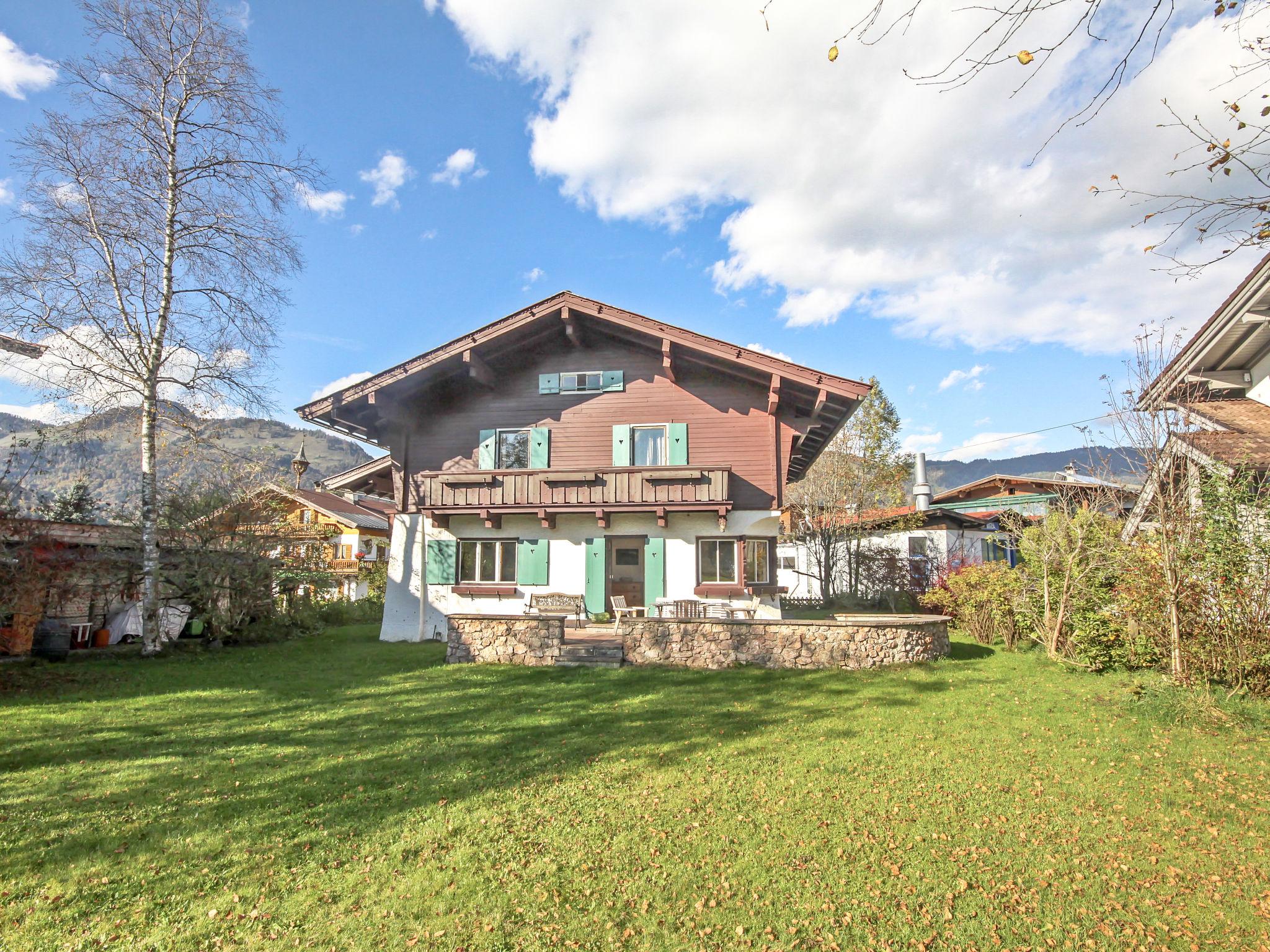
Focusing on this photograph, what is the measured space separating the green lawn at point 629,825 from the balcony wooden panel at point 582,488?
653 cm

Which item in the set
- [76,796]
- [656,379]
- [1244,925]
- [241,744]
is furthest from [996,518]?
[76,796]

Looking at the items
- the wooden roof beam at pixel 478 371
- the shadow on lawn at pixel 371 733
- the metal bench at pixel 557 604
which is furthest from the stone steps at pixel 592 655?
the wooden roof beam at pixel 478 371

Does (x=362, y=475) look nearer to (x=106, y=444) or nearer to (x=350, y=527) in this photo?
(x=106, y=444)

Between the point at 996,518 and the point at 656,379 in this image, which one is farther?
the point at 996,518

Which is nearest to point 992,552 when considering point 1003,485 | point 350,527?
point 1003,485

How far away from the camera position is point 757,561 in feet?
51.8

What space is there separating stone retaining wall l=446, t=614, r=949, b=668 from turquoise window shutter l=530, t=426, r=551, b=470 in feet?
16.7

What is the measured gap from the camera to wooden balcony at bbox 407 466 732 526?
1525 centimetres

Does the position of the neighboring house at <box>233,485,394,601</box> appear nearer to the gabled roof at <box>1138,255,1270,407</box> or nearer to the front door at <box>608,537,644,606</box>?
the front door at <box>608,537,644,606</box>

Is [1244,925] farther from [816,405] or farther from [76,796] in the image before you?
[816,405]

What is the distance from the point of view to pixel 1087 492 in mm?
14695

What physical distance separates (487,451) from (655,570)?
5.47 m

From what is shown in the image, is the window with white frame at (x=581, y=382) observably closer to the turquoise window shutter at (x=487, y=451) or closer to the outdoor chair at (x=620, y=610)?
the turquoise window shutter at (x=487, y=451)

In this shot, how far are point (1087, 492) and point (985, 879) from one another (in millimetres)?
12878
